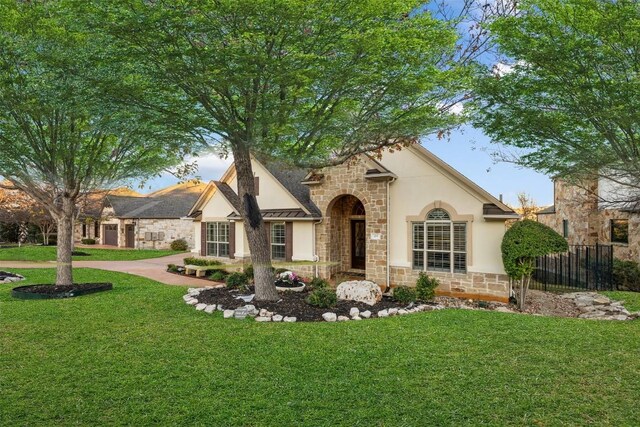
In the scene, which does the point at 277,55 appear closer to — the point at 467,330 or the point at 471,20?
the point at 467,330

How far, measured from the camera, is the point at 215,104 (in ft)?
29.0

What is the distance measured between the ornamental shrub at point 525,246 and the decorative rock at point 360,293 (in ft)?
12.8

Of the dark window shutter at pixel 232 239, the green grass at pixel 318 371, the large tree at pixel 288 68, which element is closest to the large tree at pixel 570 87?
the large tree at pixel 288 68

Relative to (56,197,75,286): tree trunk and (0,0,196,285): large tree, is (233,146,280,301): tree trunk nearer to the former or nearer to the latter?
(0,0,196,285): large tree

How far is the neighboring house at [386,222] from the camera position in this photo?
12336 millimetres

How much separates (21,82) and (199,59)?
19.6ft

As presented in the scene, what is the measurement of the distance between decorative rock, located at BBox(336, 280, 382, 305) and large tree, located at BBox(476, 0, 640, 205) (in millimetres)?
5340

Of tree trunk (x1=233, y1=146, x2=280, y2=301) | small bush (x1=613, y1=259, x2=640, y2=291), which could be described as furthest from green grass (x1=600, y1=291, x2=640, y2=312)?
tree trunk (x1=233, y1=146, x2=280, y2=301)

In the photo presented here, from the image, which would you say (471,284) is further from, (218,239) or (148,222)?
(148,222)

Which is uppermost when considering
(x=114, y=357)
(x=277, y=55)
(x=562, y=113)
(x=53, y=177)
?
(x=277, y=55)

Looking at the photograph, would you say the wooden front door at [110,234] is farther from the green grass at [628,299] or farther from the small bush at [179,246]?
the green grass at [628,299]

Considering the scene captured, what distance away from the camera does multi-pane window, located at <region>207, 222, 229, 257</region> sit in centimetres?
1823

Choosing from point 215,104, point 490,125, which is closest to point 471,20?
point 490,125

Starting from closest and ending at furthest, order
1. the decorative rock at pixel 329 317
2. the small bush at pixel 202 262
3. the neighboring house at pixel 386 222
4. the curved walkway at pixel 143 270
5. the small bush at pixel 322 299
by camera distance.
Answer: the decorative rock at pixel 329 317 < the small bush at pixel 322 299 < the neighboring house at pixel 386 222 < the curved walkway at pixel 143 270 < the small bush at pixel 202 262
